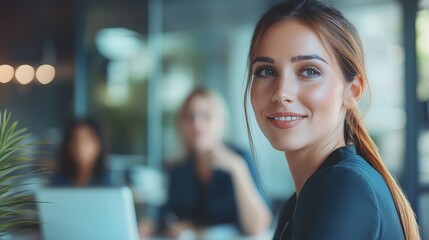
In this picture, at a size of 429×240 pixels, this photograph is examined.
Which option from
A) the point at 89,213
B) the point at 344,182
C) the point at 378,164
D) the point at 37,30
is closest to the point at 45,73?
the point at 37,30

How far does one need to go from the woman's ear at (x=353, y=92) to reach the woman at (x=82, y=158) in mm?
2733

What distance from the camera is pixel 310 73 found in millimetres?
1260

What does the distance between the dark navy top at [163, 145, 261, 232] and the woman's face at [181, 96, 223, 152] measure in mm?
162

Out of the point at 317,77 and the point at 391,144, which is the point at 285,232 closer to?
the point at 317,77

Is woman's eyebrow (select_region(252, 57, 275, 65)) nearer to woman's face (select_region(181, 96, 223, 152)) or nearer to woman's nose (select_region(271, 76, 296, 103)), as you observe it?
woman's nose (select_region(271, 76, 296, 103))

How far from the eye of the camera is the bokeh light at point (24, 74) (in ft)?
14.8

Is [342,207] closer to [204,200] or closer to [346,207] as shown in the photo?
[346,207]

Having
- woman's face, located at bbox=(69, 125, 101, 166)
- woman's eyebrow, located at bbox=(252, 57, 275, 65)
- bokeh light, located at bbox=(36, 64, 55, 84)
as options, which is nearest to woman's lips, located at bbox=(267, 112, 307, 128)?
woman's eyebrow, located at bbox=(252, 57, 275, 65)

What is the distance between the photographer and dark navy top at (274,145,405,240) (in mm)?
1045

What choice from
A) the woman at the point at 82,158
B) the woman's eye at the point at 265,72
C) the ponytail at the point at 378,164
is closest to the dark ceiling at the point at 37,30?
the woman at the point at 82,158

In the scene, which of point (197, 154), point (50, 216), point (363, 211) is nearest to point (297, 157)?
point (363, 211)

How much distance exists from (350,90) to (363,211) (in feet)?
1.25

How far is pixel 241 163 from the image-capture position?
11.2ft

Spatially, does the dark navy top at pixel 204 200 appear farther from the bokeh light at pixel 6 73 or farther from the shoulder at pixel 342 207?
the shoulder at pixel 342 207
